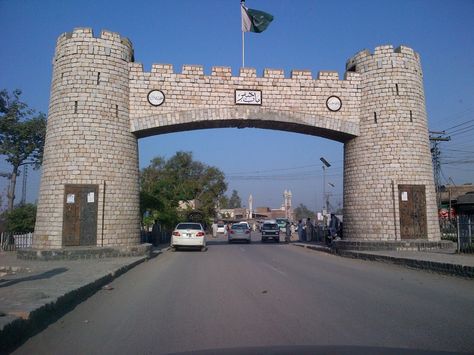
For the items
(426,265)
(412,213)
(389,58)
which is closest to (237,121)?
(389,58)

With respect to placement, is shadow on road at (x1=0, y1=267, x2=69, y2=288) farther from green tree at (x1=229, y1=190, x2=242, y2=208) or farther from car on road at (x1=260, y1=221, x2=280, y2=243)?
green tree at (x1=229, y1=190, x2=242, y2=208)

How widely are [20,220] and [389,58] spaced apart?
21286mm

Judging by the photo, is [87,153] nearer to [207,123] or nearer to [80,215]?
[80,215]

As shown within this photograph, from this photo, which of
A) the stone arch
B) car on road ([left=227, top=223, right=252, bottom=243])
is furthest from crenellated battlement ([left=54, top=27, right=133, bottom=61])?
car on road ([left=227, top=223, right=252, bottom=243])

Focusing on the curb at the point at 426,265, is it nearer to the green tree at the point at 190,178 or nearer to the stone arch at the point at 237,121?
the stone arch at the point at 237,121

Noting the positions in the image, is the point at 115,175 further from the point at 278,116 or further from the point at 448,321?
the point at 448,321

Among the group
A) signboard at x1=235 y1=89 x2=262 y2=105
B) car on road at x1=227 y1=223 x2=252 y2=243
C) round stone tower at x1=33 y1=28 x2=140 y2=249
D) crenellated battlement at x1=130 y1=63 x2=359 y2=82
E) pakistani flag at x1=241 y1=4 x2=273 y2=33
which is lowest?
car on road at x1=227 y1=223 x2=252 y2=243

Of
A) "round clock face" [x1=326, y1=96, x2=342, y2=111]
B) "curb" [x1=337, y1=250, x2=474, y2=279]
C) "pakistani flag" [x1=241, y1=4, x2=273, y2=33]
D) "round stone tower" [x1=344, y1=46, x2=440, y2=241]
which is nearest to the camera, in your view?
"curb" [x1=337, y1=250, x2=474, y2=279]

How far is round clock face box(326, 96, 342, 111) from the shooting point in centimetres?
2161

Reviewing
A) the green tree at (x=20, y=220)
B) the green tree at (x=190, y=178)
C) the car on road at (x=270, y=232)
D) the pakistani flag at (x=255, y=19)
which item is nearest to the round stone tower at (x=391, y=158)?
the pakistani flag at (x=255, y=19)

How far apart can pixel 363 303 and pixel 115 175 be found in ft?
43.4

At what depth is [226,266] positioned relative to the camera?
1577cm

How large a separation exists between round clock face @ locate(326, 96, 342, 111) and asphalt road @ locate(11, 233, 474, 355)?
1127 centimetres

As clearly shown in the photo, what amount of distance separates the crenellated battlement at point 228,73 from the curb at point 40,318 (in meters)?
12.5
